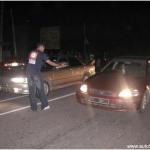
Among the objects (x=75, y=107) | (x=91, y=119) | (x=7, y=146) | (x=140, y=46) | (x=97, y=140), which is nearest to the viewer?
(x=7, y=146)

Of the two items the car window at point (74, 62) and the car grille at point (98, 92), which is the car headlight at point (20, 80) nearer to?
the car grille at point (98, 92)

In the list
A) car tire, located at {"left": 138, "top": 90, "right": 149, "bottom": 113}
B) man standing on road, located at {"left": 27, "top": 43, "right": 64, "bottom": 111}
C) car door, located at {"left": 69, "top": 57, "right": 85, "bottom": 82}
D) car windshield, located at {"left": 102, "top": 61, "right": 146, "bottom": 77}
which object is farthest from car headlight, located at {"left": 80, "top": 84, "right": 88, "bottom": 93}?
car door, located at {"left": 69, "top": 57, "right": 85, "bottom": 82}

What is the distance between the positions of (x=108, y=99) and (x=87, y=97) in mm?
610

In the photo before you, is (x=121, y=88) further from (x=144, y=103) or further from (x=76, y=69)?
(x=76, y=69)

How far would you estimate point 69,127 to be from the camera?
6.36 m

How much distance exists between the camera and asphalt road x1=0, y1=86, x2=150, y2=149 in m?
5.39

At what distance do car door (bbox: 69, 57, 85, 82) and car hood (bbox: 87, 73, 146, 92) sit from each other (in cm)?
351

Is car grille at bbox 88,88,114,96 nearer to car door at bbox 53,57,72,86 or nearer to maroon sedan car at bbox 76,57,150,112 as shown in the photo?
maroon sedan car at bbox 76,57,150,112

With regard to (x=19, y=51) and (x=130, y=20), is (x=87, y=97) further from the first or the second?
(x=130, y=20)

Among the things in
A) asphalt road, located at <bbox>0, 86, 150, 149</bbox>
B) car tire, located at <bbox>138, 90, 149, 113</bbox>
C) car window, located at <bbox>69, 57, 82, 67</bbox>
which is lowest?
asphalt road, located at <bbox>0, 86, 150, 149</bbox>

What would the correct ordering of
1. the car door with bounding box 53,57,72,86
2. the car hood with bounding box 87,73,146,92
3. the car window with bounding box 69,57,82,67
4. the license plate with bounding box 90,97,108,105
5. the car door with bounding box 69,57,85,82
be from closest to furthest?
the license plate with bounding box 90,97,108,105
the car hood with bounding box 87,73,146,92
the car door with bounding box 53,57,72,86
the car door with bounding box 69,57,85,82
the car window with bounding box 69,57,82,67

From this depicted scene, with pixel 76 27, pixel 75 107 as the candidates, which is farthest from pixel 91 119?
pixel 76 27

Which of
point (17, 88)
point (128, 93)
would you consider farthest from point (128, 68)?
point (17, 88)

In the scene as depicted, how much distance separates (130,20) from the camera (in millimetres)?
37781
